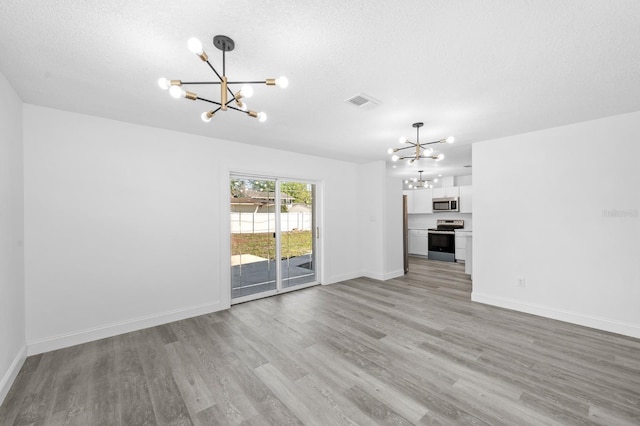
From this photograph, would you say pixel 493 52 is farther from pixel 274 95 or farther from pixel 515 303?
pixel 515 303

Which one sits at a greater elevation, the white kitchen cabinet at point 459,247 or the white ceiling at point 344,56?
the white ceiling at point 344,56

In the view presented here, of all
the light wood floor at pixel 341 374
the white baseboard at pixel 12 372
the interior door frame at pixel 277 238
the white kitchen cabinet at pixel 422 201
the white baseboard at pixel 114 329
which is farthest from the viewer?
the white kitchen cabinet at pixel 422 201

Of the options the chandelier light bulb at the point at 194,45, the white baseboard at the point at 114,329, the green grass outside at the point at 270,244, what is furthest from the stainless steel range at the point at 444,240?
the chandelier light bulb at the point at 194,45

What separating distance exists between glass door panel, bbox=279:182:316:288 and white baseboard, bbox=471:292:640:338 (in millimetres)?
3037

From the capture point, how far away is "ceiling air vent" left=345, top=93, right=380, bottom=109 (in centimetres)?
265

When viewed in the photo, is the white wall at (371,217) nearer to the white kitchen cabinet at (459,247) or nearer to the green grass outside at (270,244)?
the green grass outside at (270,244)

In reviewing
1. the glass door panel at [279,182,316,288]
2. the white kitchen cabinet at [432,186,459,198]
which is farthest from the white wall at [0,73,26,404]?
the white kitchen cabinet at [432,186,459,198]

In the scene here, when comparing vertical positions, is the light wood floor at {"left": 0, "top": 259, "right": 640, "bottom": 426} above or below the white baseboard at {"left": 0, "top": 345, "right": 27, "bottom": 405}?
below

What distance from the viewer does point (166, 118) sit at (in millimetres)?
3252

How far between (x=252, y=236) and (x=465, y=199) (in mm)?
6322

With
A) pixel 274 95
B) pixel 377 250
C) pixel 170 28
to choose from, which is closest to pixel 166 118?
pixel 274 95

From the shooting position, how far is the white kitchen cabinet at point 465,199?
7.71 m

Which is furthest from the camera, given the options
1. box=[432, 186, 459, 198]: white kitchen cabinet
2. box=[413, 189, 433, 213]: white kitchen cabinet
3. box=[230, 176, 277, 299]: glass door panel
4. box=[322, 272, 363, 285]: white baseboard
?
box=[413, 189, 433, 213]: white kitchen cabinet

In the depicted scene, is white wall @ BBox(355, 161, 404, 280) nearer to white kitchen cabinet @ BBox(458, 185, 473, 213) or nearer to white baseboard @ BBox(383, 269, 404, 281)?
white baseboard @ BBox(383, 269, 404, 281)
